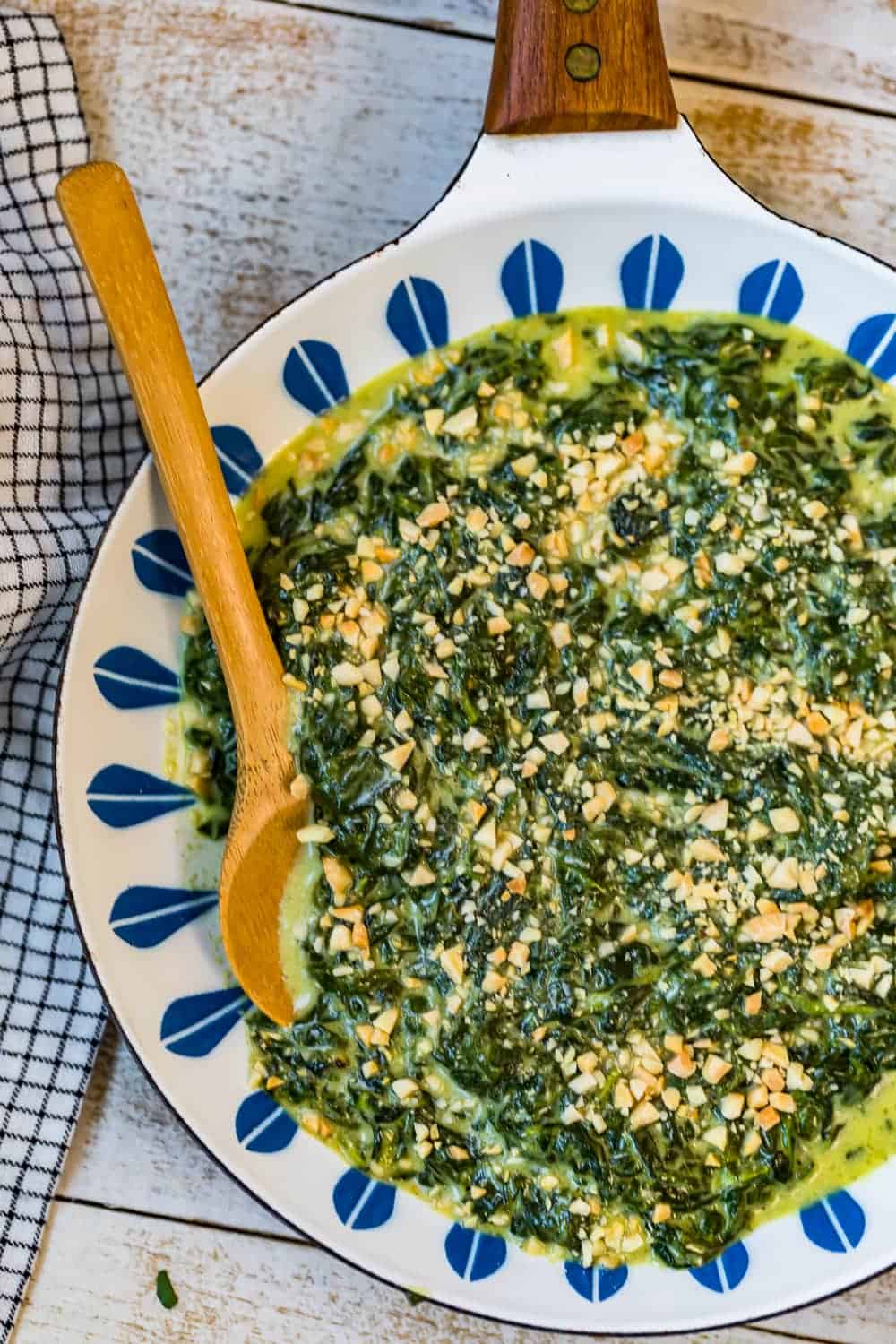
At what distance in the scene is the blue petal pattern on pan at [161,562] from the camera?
2338 mm

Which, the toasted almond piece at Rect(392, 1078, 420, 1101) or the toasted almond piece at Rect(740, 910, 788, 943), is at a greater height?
the toasted almond piece at Rect(740, 910, 788, 943)

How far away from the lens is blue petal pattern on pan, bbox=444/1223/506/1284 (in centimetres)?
243

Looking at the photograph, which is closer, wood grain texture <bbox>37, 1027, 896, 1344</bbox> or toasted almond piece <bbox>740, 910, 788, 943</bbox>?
toasted almond piece <bbox>740, 910, 788, 943</bbox>

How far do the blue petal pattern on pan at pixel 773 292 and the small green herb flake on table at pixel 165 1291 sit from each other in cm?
258

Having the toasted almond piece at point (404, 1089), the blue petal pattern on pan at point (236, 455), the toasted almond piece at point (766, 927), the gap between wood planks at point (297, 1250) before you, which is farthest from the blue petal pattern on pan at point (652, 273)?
the gap between wood planks at point (297, 1250)

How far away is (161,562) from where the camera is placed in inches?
93.5

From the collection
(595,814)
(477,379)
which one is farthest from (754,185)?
(595,814)

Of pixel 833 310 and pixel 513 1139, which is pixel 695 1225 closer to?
pixel 513 1139

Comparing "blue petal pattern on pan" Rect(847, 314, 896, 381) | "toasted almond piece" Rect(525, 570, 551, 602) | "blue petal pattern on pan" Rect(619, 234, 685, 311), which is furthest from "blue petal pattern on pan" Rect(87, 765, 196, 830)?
"blue petal pattern on pan" Rect(847, 314, 896, 381)

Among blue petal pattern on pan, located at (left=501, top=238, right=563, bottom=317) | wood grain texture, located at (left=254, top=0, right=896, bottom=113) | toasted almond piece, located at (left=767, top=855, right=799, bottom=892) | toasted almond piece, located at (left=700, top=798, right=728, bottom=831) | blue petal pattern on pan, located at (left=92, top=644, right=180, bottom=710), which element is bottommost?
blue petal pattern on pan, located at (left=92, top=644, right=180, bottom=710)

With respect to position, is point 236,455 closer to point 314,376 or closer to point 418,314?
point 314,376

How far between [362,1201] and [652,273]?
6.84ft

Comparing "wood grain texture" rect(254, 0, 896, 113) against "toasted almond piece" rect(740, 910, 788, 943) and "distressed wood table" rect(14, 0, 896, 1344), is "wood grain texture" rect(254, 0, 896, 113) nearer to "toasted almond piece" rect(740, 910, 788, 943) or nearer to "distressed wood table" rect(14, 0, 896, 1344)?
"distressed wood table" rect(14, 0, 896, 1344)

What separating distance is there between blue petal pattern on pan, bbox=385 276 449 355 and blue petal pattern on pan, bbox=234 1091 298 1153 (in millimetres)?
1654
